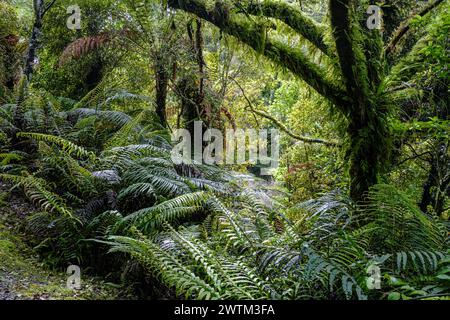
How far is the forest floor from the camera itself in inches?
127

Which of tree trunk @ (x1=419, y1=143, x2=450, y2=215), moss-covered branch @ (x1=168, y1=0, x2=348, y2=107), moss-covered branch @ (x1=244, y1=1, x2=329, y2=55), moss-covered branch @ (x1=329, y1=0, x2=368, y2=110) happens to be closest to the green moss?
moss-covered branch @ (x1=329, y1=0, x2=368, y2=110)

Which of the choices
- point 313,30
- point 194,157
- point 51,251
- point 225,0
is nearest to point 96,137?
point 194,157

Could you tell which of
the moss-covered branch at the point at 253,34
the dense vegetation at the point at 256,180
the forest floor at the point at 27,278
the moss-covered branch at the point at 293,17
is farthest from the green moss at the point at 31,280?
the moss-covered branch at the point at 293,17

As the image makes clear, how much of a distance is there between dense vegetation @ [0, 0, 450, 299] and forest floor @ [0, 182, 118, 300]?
16cm

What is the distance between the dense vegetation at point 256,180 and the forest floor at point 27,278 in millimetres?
156

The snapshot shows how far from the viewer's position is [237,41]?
16.4ft

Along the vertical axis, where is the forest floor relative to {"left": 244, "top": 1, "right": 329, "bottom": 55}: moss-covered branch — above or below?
below

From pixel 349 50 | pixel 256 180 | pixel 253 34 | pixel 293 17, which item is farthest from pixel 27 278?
pixel 293 17

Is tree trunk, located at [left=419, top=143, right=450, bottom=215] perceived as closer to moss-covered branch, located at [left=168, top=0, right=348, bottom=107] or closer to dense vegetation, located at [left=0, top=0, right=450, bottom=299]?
dense vegetation, located at [left=0, top=0, right=450, bottom=299]

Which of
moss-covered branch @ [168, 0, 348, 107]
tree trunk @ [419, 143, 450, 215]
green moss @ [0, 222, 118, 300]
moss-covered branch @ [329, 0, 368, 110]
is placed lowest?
green moss @ [0, 222, 118, 300]

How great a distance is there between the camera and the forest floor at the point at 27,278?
3.24 meters

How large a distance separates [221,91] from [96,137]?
3.18 m

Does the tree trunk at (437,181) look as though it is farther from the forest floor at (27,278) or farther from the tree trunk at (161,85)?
the tree trunk at (161,85)
